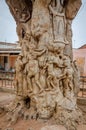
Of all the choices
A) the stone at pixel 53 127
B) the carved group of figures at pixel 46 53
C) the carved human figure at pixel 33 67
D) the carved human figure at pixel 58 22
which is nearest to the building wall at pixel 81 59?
the carved group of figures at pixel 46 53

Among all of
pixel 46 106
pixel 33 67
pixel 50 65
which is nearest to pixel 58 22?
pixel 50 65

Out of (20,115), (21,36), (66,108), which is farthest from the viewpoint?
(21,36)

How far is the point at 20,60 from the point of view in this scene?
15.6 ft

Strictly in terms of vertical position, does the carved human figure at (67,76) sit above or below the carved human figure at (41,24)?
below

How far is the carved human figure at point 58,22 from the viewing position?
180 inches

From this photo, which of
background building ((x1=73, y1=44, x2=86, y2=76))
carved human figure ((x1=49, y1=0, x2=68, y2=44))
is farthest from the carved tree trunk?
background building ((x1=73, y1=44, x2=86, y2=76))

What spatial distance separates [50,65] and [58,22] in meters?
0.89

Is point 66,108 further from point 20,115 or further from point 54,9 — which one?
point 54,9

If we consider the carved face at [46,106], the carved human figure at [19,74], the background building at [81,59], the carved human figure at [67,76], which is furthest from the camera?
the background building at [81,59]

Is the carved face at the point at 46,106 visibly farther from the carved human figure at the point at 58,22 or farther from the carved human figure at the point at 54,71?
the carved human figure at the point at 58,22

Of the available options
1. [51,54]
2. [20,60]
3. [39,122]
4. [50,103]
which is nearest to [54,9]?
[51,54]

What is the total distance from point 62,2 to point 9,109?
8.21 ft

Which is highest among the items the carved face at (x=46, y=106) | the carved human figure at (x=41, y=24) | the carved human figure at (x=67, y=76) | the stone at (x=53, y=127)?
the carved human figure at (x=41, y=24)

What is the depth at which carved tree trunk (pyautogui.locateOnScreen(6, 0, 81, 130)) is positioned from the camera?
14.6 ft
